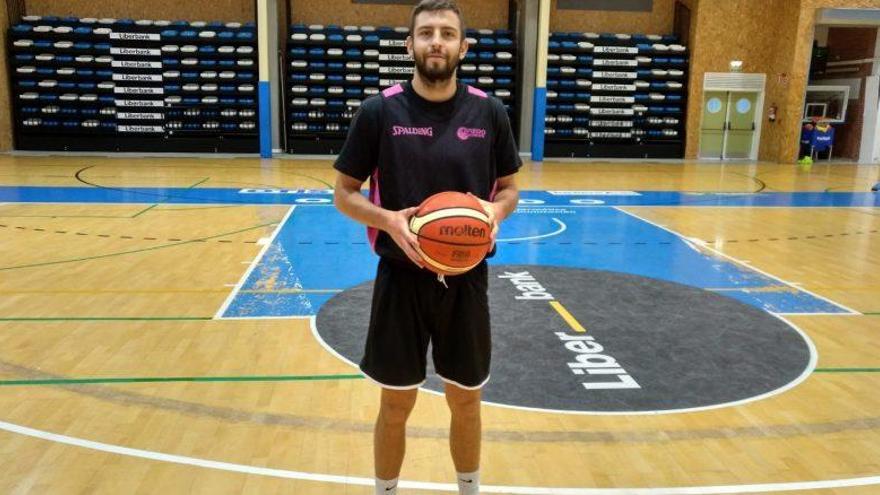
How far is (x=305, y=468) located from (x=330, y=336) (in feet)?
5.33

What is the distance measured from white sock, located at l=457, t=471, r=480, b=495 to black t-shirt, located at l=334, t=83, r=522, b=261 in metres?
0.81

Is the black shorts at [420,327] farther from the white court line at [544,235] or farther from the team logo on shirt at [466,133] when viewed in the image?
the white court line at [544,235]

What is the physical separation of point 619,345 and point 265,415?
214 cm

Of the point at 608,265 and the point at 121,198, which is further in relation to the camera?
the point at 121,198

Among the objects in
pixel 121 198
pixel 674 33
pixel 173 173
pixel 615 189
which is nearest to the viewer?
pixel 121 198

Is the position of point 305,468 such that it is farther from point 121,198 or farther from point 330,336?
point 121,198

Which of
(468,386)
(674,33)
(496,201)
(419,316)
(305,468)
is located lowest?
(305,468)

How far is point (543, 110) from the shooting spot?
658 inches

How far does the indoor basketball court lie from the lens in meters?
2.98

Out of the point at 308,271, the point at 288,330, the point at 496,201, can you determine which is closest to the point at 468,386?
the point at 496,201

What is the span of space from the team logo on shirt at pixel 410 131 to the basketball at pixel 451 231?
0.19 meters

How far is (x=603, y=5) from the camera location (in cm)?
1795

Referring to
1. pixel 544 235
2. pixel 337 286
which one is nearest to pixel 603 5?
pixel 544 235

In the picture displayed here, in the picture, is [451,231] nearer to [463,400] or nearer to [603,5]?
[463,400]
